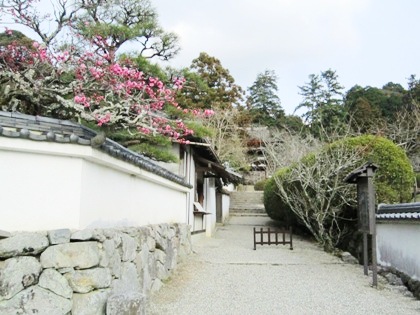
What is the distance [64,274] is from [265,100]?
40401 millimetres

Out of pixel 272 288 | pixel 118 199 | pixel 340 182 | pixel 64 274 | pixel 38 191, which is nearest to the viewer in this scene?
pixel 64 274

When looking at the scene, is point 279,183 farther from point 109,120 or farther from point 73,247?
point 73,247

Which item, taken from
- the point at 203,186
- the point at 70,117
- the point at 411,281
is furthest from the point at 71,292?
the point at 203,186

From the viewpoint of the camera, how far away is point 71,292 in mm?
4129

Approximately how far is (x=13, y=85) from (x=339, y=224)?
10.2 metres

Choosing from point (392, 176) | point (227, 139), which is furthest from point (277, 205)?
point (227, 139)

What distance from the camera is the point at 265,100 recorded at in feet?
141

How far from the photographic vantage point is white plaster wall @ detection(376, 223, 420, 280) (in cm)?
751

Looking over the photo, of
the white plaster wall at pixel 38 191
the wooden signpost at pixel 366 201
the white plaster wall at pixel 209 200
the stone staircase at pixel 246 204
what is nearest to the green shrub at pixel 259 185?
the stone staircase at pixel 246 204

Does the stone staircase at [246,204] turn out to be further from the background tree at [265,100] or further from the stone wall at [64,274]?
the stone wall at [64,274]

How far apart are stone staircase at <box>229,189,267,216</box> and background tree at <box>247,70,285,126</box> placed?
1175 centimetres

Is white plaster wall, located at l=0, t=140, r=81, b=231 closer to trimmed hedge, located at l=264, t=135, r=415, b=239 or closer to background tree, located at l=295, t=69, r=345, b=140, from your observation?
trimmed hedge, located at l=264, t=135, r=415, b=239

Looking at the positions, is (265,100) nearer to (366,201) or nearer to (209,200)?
(209,200)

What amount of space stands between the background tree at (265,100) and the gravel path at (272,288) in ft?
97.2
